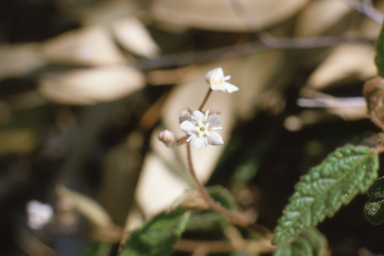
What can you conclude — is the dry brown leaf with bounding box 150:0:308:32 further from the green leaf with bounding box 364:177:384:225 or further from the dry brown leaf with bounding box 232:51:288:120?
the green leaf with bounding box 364:177:384:225

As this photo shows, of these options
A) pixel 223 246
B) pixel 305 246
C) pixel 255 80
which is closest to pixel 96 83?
pixel 255 80

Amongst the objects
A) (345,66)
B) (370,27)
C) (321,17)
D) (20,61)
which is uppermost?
(20,61)

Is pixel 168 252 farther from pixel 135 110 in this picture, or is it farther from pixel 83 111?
pixel 83 111

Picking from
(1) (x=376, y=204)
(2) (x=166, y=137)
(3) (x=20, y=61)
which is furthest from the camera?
(3) (x=20, y=61)

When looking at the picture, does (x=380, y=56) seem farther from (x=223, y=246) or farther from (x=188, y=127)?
(x=223, y=246)

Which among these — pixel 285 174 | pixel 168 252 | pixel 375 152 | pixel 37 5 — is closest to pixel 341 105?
pixel 285 174

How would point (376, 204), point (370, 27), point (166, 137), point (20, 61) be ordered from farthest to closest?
1. point (20, 61)
2. point (370, 27)
3. point (166, 137)
4. point (376, 204)

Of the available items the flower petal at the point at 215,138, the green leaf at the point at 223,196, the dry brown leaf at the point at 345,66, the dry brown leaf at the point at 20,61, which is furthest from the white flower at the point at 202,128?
the dry brown leaf at the point at 20,61

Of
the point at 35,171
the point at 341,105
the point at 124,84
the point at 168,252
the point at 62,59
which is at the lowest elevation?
the point at 168,252
